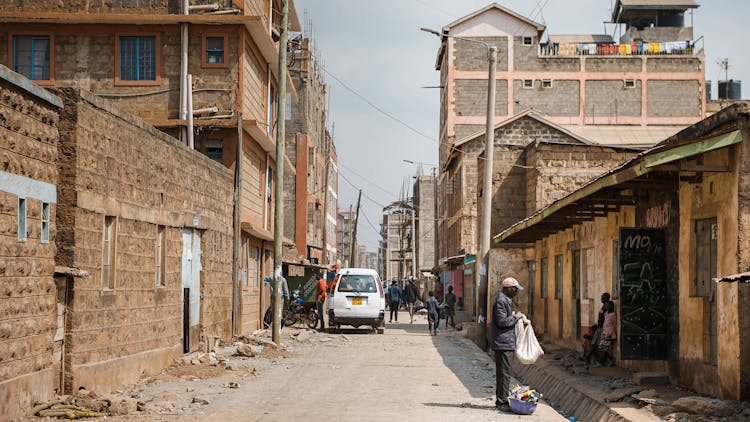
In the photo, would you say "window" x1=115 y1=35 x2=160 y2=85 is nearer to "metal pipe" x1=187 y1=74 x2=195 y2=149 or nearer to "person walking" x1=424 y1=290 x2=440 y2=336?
"metal pipe" x1=187 y1=74 x2=195 y2=149

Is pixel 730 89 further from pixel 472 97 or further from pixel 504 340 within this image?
pixel 504 340

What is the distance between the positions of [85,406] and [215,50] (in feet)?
59.0

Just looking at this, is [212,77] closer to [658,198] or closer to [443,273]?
[658,198]

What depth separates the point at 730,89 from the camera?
244ft

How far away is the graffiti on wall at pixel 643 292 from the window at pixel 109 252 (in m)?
8.06

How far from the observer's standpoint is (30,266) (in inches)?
449

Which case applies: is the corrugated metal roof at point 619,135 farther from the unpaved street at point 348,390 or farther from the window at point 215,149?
the unpaved street at point 348,390

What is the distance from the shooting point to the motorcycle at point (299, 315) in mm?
33250

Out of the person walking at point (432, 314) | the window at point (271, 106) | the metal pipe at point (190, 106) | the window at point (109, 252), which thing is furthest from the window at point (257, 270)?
the window at point (109, 252)

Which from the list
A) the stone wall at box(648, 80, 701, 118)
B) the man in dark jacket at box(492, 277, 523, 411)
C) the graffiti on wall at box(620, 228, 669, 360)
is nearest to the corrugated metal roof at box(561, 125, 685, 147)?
the stone wall at box(648, 80, 701, 118)

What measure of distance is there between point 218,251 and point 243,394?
8.78 metres

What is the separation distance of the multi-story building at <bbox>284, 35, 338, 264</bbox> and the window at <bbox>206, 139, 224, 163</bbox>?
24344 mm

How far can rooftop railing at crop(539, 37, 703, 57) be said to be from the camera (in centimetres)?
6550

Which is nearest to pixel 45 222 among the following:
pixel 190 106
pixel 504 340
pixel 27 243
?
pixel 27 243
